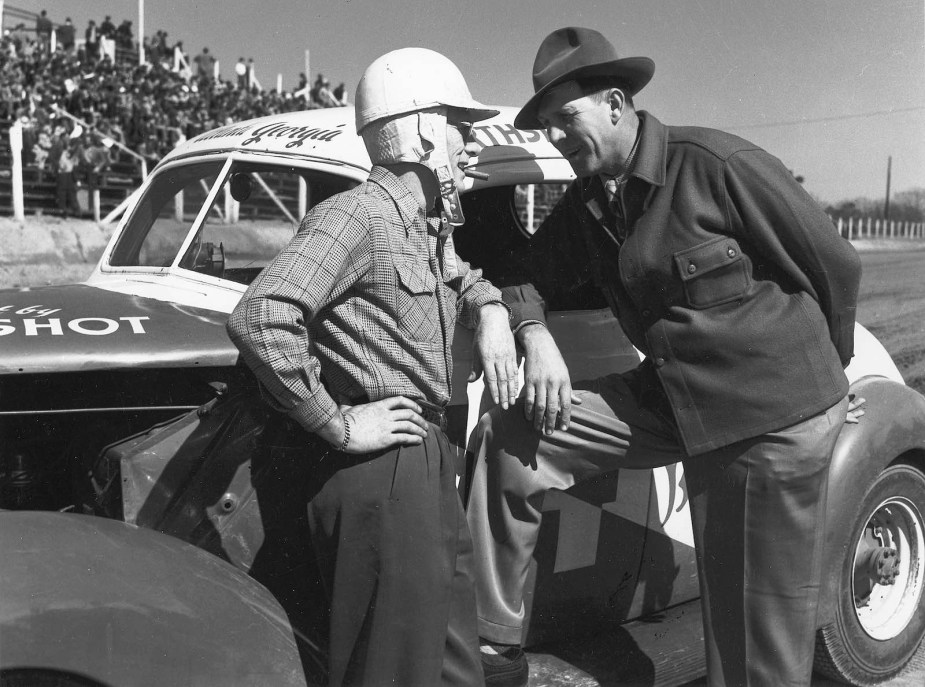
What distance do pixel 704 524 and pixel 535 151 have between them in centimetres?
136

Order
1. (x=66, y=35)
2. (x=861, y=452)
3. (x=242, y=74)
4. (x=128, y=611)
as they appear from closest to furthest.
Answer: (x=128, y=611) < (x=861, y=452) < (x=242, y=74) < (x=66, y=35)

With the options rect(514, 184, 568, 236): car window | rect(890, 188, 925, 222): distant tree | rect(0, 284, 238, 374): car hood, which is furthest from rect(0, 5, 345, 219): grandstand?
rect(0, 284, 238, 374): car hood

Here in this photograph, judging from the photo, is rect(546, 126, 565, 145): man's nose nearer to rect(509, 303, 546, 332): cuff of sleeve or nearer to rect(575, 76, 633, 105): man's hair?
rect(575, 76, 633, 105): man's hair

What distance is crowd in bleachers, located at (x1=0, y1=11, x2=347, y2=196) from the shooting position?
1684 centimetres

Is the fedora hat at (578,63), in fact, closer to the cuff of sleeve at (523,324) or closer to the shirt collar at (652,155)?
the shirt collar at (652,155)

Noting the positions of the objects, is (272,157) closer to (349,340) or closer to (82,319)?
(82,319)

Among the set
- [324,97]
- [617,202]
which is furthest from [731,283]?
[324,97]

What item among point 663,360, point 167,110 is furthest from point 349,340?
point 167,110

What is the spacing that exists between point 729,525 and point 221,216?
202 cm

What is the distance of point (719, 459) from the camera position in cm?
260

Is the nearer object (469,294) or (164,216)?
(469,294)

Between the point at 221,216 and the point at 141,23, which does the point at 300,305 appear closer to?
the point at 221,216

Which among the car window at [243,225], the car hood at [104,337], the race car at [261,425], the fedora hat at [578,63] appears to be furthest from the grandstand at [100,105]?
the fedora hat at [578,63]

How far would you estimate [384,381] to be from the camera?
2070mm
